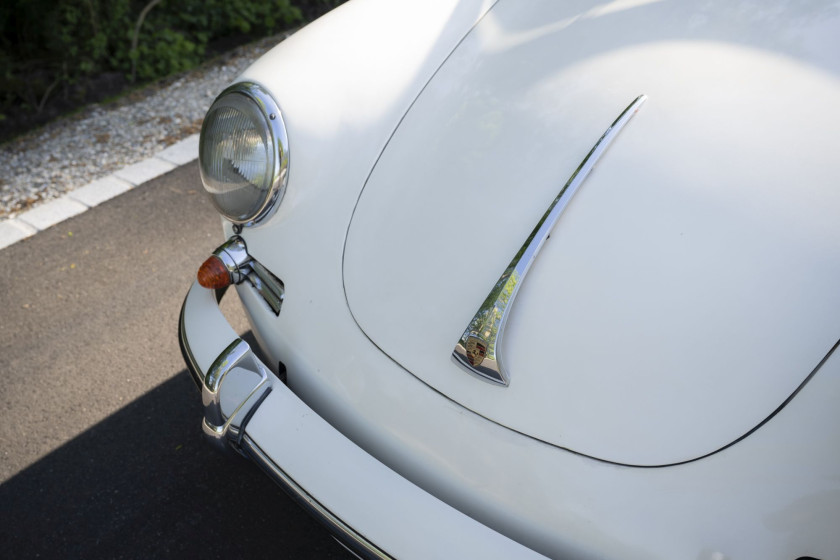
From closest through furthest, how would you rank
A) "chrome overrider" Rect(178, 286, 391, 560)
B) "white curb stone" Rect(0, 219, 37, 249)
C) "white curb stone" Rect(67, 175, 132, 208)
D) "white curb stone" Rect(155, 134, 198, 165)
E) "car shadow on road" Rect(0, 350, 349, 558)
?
"chrome overrider" Rect(178, 286, 391, 560) → "car shadow on road" Rect(0, 350, 349, 558) → "white curb stone" Rect(0, 219, 37, 249) → "white curb stone" Rect(67, 175, 132, 208) → "white curb stone" Rect(155, 134, 198, 165)

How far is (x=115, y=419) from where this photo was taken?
6.53ft

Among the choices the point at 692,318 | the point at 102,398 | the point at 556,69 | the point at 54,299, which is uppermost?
the point at 556,69

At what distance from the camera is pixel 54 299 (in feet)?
8.16

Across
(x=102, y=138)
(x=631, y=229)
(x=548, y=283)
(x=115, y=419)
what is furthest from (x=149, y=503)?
(x=102, y=138)

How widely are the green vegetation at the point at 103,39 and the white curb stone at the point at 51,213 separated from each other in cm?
113

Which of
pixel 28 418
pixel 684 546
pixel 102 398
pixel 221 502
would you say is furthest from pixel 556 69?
pixel 28 418

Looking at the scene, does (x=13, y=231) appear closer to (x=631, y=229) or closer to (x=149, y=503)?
(x=149, y=503)

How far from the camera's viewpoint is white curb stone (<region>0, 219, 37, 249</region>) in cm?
284

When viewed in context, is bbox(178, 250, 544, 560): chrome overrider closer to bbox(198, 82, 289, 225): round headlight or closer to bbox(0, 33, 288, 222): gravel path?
bbox(198, 82, 289, 225): round headlight

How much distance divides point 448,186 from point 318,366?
392 millimetres

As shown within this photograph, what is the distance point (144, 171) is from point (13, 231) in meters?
0.61

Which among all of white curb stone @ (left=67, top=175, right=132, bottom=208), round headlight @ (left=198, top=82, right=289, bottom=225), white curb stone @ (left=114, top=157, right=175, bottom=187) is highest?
round headlight @ (left=198, top=82, right=289, bottom=225)

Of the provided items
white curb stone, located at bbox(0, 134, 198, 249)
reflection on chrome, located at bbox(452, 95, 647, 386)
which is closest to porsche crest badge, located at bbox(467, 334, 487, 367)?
reflection on chrome, located at bbox(452, 95, 647, 386)

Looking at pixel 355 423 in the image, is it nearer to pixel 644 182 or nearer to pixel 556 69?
pixel 644 182
